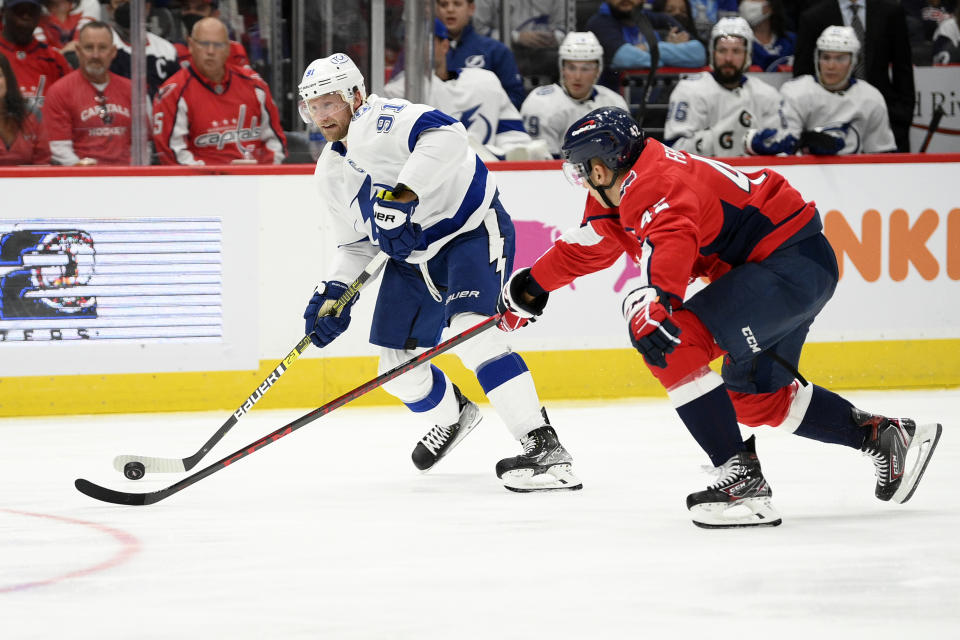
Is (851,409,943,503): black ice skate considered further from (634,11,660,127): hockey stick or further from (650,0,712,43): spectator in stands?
(650,0,712,43): spectator in stands

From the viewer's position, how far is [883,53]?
19.7 ft

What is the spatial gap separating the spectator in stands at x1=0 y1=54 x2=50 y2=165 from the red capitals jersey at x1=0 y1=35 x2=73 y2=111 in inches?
1.1

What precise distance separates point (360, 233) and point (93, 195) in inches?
65.5

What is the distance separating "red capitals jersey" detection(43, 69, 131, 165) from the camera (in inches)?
196

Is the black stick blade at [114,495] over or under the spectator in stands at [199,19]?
under

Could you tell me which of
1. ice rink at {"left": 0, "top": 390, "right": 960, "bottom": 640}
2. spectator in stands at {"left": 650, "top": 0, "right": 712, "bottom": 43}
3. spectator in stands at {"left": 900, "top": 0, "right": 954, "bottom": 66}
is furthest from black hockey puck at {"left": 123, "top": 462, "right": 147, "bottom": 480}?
spectator in stands at {"left": 900, "top": 0, "right": 954, "bottom": 66}

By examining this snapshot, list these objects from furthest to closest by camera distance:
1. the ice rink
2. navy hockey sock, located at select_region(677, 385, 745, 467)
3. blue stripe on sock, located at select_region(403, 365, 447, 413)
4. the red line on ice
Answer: blue stripe on sock, located at select_region(403, 365, 447, 413), navy hockey sock, located at select_region(677, 385, 745, 467), the red line on ice, the ice rink

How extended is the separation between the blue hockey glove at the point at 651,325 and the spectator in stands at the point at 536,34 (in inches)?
148

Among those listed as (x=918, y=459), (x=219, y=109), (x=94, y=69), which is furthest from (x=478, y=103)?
(x=918, y=459)

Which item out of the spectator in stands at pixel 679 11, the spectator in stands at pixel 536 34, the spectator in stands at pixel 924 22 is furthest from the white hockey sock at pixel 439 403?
the spectator in stands at pixel 924 22

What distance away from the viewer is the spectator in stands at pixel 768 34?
657 centimetres

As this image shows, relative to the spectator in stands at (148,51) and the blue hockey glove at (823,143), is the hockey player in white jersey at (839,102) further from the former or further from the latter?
the spectator in stands at (148,51)

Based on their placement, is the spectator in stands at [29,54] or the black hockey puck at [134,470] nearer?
the black hockey puck at [134,470]

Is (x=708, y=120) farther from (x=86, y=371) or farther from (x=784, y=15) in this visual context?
(x=86, y=371)
